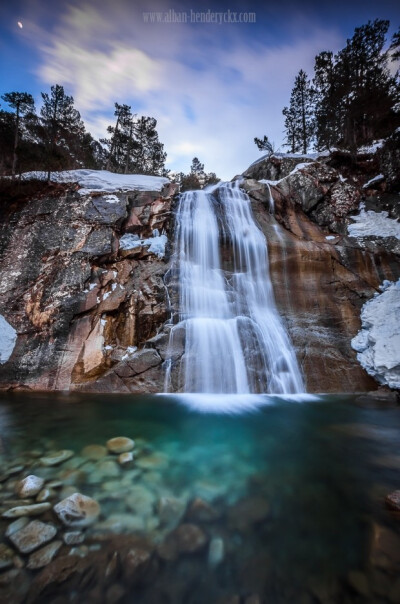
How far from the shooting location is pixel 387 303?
7887mm

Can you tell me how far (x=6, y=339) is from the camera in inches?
263

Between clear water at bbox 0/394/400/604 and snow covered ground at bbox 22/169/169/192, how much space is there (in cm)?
769

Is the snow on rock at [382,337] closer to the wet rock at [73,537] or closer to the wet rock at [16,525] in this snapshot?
the wet rock at [73,537]

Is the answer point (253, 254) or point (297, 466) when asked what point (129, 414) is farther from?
point (253, 254)

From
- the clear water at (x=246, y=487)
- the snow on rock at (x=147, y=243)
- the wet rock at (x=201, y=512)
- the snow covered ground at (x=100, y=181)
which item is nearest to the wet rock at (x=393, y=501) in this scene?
the clear water at (x=246, y=487)

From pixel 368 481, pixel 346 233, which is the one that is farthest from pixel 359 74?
pixel 368 481

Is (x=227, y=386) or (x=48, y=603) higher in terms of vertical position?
(x=227, y=386)

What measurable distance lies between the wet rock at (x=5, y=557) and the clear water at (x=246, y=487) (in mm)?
202

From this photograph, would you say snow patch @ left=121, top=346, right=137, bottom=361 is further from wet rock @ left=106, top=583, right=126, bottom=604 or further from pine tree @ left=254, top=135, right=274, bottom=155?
pine tree @ left=254, top=135, right=274, bottom=155

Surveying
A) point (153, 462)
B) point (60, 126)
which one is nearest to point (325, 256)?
point (153, 462)

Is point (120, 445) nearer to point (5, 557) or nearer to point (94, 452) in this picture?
point (94, 452)

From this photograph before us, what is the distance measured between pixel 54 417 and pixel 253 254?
7696 millimetres

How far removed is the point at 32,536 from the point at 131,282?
21.2 feet

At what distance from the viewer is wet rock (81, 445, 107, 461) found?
317 cm
